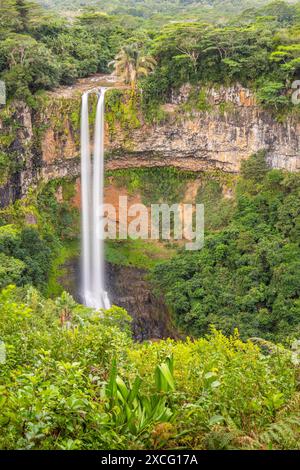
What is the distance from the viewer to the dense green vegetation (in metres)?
18.5

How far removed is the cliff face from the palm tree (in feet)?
5.57

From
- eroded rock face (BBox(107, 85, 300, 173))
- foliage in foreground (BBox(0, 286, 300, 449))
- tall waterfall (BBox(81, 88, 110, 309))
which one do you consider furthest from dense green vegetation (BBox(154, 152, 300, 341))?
foliage in foreground (BBox(0, 286, 300, 449))

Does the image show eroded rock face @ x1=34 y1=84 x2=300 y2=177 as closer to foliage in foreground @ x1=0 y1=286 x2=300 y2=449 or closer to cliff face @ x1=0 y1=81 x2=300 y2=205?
cliff face @ x1=0 y1=81 x2=300 y2=205

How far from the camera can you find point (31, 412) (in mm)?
4715

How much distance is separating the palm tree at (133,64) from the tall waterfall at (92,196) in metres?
1.37

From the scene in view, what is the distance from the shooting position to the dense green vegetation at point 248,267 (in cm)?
1850

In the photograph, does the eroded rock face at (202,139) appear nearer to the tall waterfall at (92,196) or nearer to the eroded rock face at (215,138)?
the eroded rock face at (215,138)

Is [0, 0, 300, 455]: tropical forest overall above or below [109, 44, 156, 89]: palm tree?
below

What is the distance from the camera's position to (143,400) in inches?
208

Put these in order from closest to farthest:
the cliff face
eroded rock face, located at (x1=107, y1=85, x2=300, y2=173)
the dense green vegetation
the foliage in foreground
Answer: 1. the foliage in foreground
2. the dense green vegetation
3. the cliff face
4. eroded rock face, located at (x1=107, y1=85, x2=300, y2=173)

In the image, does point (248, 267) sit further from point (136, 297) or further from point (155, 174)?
point (155, 174)

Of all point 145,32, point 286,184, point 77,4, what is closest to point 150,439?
point 286,184

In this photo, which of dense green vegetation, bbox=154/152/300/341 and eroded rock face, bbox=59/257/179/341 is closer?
dense green vegetation, bbox=154/152/300/341

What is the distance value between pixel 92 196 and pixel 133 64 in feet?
20.1
